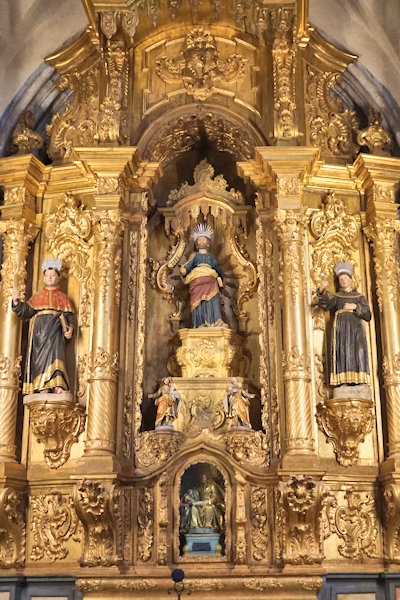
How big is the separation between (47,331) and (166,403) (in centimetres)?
180

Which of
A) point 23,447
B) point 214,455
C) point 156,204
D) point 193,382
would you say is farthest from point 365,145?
point 23,447

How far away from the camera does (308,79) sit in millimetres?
11961

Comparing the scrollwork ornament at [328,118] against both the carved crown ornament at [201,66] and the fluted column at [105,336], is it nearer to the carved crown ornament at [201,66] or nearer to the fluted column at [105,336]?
the carved crown ornament at [201,66]

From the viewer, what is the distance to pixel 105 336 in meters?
10.4

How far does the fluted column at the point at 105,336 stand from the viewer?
32.9 ft

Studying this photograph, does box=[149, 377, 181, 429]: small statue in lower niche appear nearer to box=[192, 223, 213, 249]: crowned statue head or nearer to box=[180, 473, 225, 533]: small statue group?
box=[180, 473, 225, 533]: small statue group

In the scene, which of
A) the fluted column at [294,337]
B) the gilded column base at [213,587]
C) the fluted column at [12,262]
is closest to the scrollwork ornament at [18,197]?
the fluted column at [12,262]

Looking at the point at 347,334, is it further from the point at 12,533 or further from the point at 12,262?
the point at 12,533

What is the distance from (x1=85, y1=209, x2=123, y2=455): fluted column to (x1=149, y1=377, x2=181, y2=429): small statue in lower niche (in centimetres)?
61

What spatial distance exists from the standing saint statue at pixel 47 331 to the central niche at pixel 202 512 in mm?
2014

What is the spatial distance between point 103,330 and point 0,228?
7.44ft

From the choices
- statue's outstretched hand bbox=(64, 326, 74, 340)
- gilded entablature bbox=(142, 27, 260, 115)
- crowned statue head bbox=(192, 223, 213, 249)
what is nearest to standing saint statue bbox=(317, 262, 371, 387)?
crowned statue head bbox=(192, 223, 213, 249)


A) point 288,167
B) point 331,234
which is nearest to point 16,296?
point 288,167

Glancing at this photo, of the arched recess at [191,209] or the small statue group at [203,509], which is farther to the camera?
the arched recess at [191,209]
